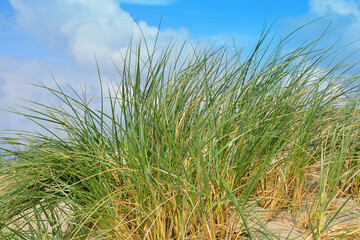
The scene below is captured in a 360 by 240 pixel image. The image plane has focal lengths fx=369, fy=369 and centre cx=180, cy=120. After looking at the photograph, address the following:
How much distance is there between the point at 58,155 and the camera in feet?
7.29

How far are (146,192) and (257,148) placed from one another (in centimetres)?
71

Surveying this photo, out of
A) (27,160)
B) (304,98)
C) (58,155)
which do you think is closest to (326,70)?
(304,98)

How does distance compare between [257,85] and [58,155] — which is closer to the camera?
[58,155]

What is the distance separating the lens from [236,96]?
2.43m

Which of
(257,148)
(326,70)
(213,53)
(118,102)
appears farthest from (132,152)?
(326,70)

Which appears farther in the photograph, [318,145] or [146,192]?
[318,145]

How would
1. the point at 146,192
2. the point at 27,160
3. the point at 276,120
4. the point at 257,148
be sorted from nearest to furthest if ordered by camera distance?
1. the point at 146,192
2. the point at 257,148
3. the point at 276,120
4. the point at 27,160

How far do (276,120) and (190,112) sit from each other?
21.2 inches

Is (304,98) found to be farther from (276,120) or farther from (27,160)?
(27,160)

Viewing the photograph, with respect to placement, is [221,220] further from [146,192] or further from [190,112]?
[190,112]

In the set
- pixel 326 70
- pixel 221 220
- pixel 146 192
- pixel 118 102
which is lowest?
pixel 221 220

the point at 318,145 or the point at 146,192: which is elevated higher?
the point at 318,145

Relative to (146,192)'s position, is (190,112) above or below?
above

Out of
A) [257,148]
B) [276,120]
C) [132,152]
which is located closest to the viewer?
[132,152]
